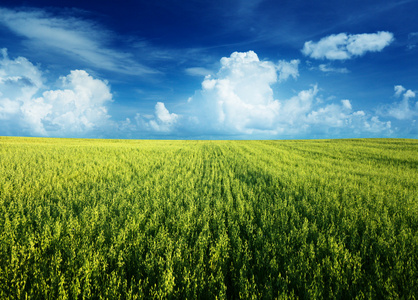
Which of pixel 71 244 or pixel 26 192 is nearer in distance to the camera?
pixel 71 244

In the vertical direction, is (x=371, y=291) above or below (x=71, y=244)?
below

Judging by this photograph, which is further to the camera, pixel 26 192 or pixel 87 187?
pixel 87 187

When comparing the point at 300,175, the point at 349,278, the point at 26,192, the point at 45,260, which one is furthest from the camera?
the point at 300,175

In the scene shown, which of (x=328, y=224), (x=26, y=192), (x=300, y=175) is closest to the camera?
(x=328, y=224)

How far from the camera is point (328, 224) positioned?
4.39 metres

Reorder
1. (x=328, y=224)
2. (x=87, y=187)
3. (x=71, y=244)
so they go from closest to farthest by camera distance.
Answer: (x=71, y=244)
(x=328, y=224)
(x=87, y=187)

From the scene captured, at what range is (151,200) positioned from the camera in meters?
5.66

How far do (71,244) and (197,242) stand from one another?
2052 millimetres

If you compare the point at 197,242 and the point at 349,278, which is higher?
the point at 197,242

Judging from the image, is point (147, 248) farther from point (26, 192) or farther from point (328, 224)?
point (26, 192)

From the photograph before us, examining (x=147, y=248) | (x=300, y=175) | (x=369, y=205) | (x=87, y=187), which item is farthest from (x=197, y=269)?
(x=300, y=175)

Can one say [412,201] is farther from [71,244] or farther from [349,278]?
[71,244]

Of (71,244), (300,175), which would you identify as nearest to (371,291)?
(71,244)

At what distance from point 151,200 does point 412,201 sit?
752 cm
